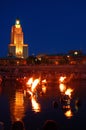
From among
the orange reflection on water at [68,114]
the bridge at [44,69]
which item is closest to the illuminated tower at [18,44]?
the bridge at [44,69]

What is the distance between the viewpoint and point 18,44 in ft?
573

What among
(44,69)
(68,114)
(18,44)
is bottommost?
(68,114)

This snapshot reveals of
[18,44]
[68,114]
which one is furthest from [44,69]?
[68,114]

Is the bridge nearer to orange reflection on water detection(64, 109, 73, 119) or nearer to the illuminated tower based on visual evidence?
the illuminated tower

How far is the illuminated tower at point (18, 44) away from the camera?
17250 cm

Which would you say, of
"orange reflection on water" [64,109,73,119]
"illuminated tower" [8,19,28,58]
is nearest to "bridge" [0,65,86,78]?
"illuminated tower" [8,19,28,58]

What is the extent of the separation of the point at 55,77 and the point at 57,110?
5782 cm

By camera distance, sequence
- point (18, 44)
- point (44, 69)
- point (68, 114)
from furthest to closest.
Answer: point (18, 44) < point (44, 69) < point (68, 114)

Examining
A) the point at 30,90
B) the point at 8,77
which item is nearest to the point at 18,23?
the point at 8,77

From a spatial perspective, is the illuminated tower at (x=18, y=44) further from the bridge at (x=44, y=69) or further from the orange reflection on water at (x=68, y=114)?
the orange reflection on water at (x=68, y=114)

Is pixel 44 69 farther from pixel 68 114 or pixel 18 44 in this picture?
pixel 68 114

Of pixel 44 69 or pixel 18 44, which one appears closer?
pixel 44 69

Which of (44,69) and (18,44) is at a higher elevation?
(18,44)

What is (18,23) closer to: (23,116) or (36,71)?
(36,71)
